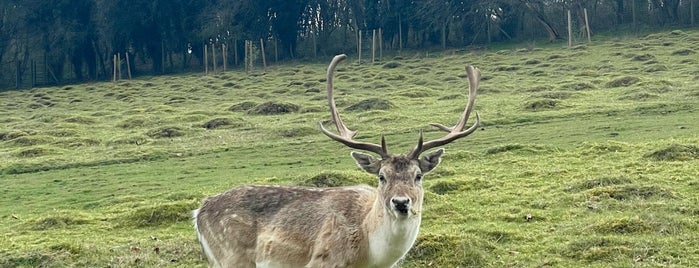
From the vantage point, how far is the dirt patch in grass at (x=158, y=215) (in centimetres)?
1255

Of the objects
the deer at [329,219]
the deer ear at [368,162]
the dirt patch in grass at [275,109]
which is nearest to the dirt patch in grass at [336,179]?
the deer at [329,219]

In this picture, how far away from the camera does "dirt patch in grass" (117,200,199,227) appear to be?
494 inches

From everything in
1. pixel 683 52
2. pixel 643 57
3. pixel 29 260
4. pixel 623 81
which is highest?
pixel 683 52

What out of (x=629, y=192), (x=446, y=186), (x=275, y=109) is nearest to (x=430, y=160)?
(x=629, y=192)

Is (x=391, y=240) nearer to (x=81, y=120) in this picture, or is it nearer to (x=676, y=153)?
(x=676, y=153)

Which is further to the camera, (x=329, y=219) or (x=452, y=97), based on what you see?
(x=452, y=97)

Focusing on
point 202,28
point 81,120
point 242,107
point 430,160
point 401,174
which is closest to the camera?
point 401,174

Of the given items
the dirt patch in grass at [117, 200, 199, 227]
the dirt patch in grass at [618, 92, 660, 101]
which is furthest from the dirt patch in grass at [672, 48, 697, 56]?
the dirt patch in grass at [117, 200, 199, 227]

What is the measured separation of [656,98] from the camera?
2342 centimetres

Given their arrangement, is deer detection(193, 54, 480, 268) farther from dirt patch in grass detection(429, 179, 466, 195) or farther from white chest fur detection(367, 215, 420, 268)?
dirt patch in grass detection(429, 179, 466, 195)

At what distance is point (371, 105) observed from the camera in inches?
1058

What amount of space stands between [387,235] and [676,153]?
9023 mm

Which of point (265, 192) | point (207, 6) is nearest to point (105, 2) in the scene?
point (207, 6)

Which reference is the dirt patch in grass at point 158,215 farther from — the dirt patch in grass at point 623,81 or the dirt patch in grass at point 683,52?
the dirt patch in grass at point 683,52
